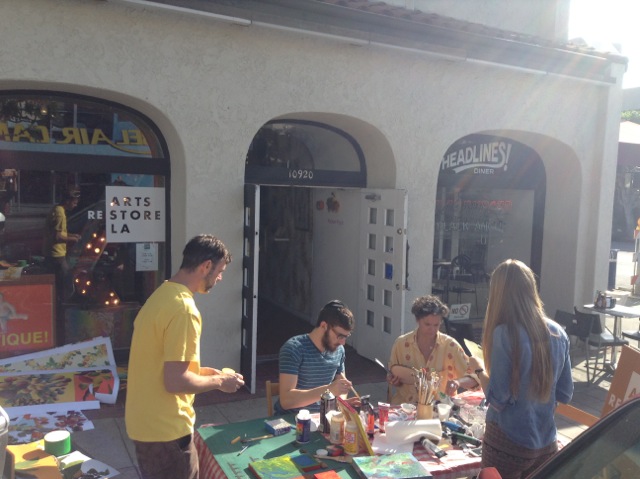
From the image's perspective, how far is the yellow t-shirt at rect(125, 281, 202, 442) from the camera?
286cm

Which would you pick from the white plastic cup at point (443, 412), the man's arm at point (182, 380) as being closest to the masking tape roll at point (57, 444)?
the man's arm at point (182, 380)

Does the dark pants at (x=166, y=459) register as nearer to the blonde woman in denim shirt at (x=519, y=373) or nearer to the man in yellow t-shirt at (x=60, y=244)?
the blonde woman in denim shirt at (x=519, y=373)

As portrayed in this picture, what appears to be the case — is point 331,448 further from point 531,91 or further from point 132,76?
point 531,91

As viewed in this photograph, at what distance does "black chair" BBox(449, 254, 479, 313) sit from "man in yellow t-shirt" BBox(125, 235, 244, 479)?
6144mm

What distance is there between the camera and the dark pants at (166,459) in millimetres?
2939

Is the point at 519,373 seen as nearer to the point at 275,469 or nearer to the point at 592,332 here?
the point at 275,469

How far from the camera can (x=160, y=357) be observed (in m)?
2.90

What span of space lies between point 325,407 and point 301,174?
4097mm

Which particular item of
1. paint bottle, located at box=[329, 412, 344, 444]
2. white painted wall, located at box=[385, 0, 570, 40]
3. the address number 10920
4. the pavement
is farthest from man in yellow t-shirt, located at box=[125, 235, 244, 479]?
white painted wall, located at box=[385, 0, 570, 40]

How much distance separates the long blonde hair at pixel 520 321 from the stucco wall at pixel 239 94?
148 inches

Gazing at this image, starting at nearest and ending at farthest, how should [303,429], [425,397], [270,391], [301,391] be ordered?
1. [303,429]
2. [425,397]
3. [301,391]
4. [270,391]

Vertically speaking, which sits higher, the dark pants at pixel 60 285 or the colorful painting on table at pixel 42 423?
the dark pants at pixel 60 285

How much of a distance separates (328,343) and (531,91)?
18.7ft

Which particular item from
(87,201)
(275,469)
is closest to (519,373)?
(275,469)
